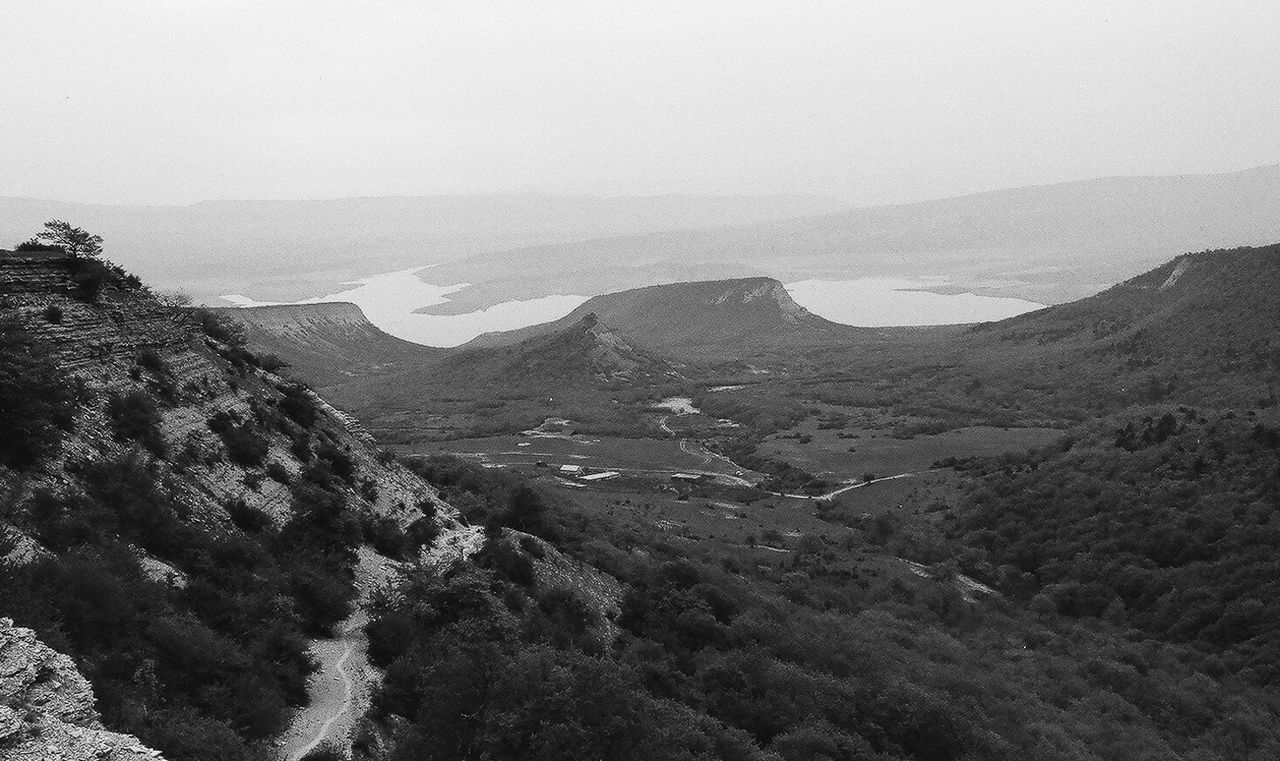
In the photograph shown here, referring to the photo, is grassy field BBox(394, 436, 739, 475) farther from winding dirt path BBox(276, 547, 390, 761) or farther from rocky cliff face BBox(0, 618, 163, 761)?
rocky cliff face BBox(0, 618, 163, 761)

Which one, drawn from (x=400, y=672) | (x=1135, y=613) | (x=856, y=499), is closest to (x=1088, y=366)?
(x=856, y=499)

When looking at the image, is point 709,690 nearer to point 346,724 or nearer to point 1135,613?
point 346,724

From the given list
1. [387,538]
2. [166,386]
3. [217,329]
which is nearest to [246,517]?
[387,538]

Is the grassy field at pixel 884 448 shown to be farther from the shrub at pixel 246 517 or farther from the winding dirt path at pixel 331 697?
the winding dirt path at pixel 331 697

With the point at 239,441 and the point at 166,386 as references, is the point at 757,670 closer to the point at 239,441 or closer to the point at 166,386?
the point at 239,441

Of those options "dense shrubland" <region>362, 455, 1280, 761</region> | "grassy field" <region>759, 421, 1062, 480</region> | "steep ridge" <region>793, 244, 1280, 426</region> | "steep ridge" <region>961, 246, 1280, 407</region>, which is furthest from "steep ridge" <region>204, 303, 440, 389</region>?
"dense shrubland" <region>362, 455, 1280, 761</region>

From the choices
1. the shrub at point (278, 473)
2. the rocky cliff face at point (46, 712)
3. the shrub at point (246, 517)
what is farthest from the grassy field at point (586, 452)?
the rocky cliff face at point (46, 712)
